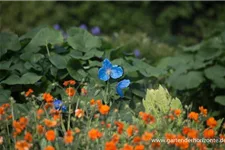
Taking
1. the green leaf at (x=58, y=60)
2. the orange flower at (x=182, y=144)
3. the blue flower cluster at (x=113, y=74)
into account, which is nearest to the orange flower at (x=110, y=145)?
the orange flower at (x=182, y=144)

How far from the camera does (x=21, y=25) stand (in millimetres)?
8648

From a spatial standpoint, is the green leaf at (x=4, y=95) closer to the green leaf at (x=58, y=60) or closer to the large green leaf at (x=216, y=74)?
the green leaf at (x=58, y=60)

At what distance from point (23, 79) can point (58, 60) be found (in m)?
0.31

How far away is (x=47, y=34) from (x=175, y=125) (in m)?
1.31

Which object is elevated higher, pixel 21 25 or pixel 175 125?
pixel 175 125

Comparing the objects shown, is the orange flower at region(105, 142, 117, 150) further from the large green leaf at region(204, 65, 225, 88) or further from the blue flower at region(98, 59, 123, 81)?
the large green leaf at region(204, 65, 225, 88)

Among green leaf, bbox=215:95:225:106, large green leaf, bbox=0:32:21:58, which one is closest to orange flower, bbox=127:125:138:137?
large green leaf, bbox=0:32:21:58

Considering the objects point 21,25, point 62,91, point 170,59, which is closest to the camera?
point 62,91

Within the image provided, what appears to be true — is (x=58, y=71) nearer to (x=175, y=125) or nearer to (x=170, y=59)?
(x=175, y=125)

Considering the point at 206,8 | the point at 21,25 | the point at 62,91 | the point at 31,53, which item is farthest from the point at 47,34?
the point at 206,8

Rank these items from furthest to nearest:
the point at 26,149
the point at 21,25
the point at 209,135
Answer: the point at 21,25, the point at 209,135, the point at 26,149

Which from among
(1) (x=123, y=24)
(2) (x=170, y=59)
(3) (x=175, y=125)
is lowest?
(1) (x=123, y=24)

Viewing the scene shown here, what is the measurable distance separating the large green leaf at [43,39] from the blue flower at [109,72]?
0.62 m

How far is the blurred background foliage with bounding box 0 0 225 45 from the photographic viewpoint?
28.7ft
